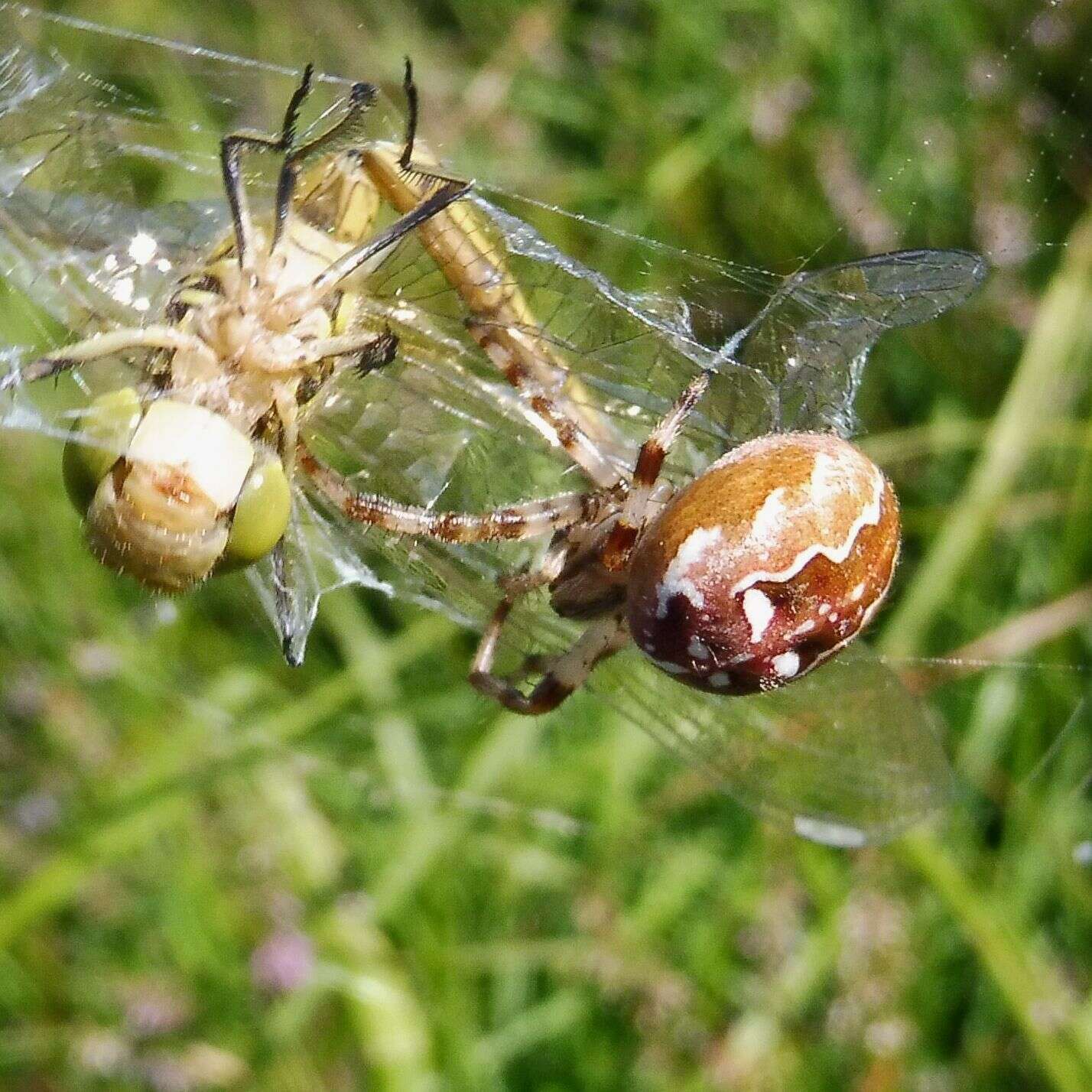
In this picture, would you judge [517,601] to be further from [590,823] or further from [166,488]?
[590,823]

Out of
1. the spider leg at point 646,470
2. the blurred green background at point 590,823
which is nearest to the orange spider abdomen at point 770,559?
the spider leg at point 646,470

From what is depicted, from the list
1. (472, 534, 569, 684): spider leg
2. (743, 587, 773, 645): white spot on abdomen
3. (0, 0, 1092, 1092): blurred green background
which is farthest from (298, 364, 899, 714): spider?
(0, 0, 1092, 1092): blurred green background

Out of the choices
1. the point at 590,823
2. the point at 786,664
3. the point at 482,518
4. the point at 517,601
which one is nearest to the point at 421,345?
the point at 482,518

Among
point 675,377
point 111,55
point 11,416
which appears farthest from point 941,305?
point 111,55

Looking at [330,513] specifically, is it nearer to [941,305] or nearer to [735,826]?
[941,305]

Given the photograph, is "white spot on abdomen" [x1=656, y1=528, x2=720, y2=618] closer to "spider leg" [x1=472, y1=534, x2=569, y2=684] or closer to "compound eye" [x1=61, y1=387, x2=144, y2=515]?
"spider leg" [x1=472, y1=534, x2=569, y2=684]

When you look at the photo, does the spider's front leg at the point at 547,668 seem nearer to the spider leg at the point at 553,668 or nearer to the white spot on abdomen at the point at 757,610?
the spider leg at the point at 553,668
